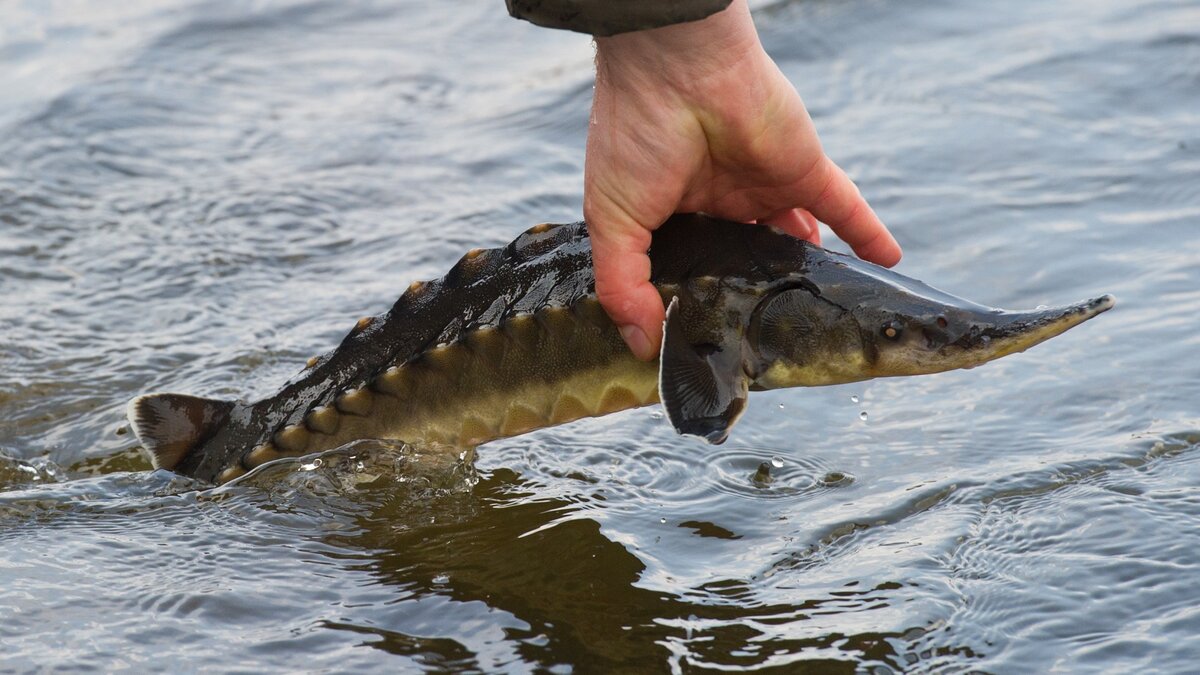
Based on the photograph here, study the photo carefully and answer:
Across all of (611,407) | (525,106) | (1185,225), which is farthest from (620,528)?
(525,106)

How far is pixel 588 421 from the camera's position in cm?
417

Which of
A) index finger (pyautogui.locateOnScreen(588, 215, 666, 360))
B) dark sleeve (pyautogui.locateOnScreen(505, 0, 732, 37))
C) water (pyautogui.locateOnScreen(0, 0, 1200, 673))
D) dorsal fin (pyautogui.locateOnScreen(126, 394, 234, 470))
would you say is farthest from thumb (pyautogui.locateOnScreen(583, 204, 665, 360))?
dorsal fin (pyautogui.locateOnScreen(126, 394, 234, 470))

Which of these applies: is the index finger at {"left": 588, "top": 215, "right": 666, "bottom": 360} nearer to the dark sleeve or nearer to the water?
the dark sleeve

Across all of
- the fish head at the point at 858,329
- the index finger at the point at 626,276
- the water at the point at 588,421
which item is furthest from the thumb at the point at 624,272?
the water at the point at 588,421

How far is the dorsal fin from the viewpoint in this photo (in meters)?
3.57

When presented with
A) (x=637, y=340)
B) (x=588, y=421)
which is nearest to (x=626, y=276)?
(x=637, y=340)

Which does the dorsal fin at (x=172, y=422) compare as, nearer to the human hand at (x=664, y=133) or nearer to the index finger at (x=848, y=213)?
the human hand at (x=664, y=133)

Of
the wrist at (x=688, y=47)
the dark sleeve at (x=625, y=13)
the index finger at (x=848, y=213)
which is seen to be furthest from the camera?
the index finger at (x=848, y=213)

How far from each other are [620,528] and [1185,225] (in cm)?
277

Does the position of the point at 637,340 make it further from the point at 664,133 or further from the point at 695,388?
→ the point at 664,133

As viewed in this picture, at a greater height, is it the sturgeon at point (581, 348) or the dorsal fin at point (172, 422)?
the sturgeon at point (581, 348)

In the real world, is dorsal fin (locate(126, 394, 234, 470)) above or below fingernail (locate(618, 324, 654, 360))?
below

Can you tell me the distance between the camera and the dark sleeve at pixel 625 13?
9.10 feet

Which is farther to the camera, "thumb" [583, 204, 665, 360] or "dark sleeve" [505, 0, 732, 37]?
"thumb" [583, 204, 665, 360]
